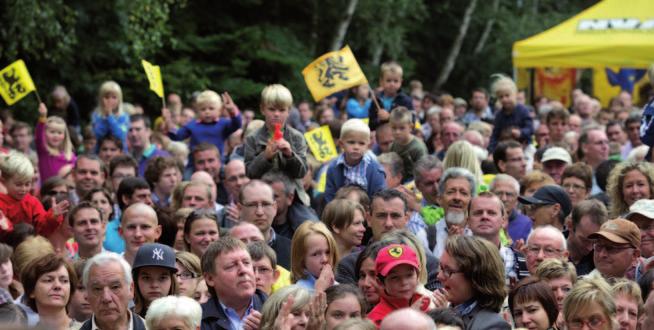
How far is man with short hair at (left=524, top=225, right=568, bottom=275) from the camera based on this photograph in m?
8.84

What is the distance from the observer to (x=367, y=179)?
38.5 ft

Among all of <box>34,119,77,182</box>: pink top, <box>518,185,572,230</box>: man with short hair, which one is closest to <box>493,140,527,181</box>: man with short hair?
<box>518,185,572,230</box>: man with short hair

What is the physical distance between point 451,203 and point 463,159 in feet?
4.31

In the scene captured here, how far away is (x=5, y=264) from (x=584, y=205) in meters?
4.04

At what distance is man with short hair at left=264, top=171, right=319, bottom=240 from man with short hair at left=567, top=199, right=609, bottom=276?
2432mm

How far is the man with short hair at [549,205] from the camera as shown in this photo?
10711 mm

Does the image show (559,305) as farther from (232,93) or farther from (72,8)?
(232,93)

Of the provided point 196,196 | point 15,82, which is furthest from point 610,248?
point 15,82

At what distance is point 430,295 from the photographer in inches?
291

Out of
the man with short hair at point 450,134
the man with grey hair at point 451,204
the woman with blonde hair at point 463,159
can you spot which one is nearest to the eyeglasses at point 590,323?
the man with grey hair at point 451,204

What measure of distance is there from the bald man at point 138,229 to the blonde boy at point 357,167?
7.37ft

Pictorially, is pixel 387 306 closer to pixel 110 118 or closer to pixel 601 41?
pixel 110 118

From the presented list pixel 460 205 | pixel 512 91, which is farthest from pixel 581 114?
pixel 460 205

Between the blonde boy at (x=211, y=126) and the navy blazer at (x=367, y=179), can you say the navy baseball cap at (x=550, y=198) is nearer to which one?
the navy blazer at (x=367, y=179)
